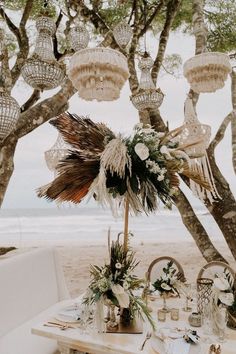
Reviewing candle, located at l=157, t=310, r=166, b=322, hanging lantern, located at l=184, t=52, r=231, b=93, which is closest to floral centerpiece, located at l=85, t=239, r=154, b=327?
Result: candle, located at l=157, t=310, r=166, b=322

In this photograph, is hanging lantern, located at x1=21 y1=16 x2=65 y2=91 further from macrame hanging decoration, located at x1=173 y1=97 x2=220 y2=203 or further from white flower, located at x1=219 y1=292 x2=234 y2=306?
white flower, located at x1=219 y1=292 x2=234 y2=306

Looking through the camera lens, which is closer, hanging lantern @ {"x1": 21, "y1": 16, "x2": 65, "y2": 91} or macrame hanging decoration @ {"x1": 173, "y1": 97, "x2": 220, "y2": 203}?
hanging lantern @ {"x1": 21, "y1": 16, "x2": 65, "y2": 91}

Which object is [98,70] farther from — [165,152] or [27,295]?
[27,295]

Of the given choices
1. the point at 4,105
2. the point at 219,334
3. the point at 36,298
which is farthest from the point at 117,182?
the point at 36,298

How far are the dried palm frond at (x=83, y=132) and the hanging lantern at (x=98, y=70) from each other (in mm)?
489

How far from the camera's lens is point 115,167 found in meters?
2.07

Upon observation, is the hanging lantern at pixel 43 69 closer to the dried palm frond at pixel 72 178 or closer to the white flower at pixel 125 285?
the dried palm frond at pixel 72 178

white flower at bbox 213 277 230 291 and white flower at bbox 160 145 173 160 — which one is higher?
white flower at bbox 160 145 173 160

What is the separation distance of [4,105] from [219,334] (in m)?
2.16

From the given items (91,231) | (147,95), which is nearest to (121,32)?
(147,95)

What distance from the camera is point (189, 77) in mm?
3131

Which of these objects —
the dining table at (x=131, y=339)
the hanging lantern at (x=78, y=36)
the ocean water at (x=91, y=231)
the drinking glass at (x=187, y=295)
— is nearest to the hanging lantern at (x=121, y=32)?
the hanging lantern at (x=78, y=36)

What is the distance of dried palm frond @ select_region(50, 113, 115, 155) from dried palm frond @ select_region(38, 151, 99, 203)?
90 millimetres

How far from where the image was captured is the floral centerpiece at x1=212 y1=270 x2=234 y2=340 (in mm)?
2016
